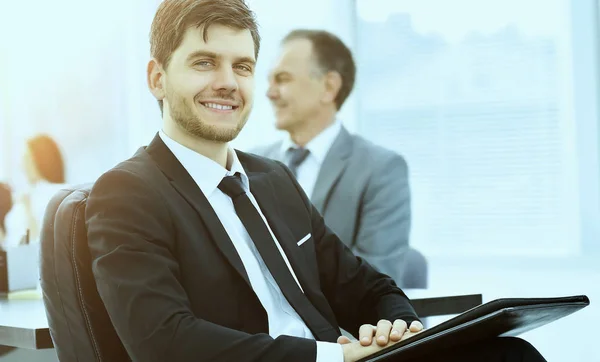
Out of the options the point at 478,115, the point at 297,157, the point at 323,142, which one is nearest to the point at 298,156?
the point at 297,157

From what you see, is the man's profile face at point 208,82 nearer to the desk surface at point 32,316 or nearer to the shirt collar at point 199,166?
the shirt collar at point 199,166

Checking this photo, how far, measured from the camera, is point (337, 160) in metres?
3.06

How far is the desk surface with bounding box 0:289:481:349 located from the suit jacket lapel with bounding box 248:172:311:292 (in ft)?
1.22

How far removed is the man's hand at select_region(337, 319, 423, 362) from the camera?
47.3 inches

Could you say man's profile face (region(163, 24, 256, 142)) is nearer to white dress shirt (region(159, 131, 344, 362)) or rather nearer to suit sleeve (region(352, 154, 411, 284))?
white dress shirt (region(159, 131, 344, 362))

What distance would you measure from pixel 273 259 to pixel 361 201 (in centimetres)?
165

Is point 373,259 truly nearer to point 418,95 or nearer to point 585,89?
point 418,95

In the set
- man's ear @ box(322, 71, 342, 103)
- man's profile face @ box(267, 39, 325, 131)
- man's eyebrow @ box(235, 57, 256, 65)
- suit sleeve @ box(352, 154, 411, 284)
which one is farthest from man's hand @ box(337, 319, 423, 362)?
man's ear @ box(322, 71, 342, 103)

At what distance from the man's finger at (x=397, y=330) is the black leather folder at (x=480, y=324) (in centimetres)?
10

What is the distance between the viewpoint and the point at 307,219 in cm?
153

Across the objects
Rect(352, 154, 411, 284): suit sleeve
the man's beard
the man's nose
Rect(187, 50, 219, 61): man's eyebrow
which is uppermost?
Rect(187, 50, 219, 61): man's eyebrow

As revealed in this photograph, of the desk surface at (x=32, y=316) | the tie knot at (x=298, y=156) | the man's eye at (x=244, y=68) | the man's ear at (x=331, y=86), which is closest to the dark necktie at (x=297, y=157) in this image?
the tie knot at (x=298, y=156)

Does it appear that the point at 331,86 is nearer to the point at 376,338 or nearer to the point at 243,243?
the point at 243,243

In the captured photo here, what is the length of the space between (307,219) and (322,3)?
8.35 feet
